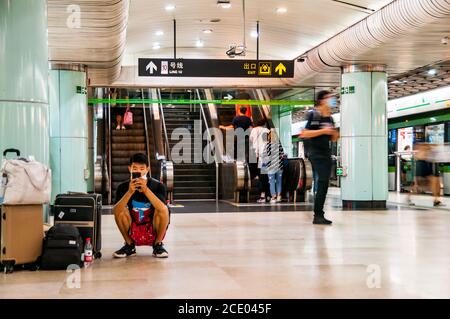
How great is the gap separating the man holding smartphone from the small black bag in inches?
22.6

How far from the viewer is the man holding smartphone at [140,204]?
17.4ft

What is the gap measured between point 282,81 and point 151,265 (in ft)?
35.7

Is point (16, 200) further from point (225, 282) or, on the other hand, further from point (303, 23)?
point (303, 23)

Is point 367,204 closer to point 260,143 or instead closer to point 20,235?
point 260,143

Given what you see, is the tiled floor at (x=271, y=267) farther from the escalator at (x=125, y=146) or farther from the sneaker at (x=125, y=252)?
the escalator at (x=125, y=146)

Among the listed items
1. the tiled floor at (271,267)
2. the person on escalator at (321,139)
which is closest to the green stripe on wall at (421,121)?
the tiled floor at (271,267)

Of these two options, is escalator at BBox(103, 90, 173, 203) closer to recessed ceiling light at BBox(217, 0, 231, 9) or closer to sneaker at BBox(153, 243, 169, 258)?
recessed ceiling light at BBox(217, 0, 231, 9)

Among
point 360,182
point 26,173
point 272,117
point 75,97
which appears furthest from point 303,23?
point 26,173

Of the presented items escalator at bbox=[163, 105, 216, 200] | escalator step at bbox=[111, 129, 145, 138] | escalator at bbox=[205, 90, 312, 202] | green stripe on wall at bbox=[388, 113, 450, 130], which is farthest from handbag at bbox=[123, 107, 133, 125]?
green stripe on wall at bbox=[388, 113, 450, 130]

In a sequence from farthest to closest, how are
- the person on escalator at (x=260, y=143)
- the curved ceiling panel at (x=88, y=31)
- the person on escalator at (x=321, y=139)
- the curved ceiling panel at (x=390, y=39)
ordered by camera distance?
the person on escalator at (x=260, y=143), the curved ceiling panel at (x=390, y=39), the person on escalator at (x=321, y=139), the curved ceiling panel at (x=88, y=31)

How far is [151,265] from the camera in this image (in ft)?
16.7

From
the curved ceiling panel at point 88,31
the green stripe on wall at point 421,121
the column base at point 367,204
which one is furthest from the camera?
the green stripe on wall at point 421,121

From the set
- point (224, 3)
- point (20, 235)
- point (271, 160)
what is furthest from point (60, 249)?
point (271, 160)

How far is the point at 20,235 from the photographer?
4840 millimetres
